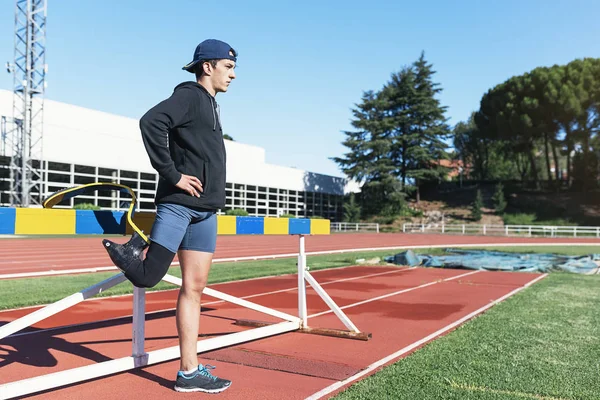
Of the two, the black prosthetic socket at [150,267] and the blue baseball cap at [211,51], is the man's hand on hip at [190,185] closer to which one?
the black prosthetic socket at [150,267]

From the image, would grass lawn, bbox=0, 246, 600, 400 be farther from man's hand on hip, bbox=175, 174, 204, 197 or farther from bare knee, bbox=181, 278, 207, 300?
man's hand on hip, bbox=175, 174, 204, 197

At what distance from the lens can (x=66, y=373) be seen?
3082 mm

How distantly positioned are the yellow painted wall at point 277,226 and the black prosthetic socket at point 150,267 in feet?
5.12

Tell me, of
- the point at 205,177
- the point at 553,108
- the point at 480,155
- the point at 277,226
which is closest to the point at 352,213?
the point at 553,108

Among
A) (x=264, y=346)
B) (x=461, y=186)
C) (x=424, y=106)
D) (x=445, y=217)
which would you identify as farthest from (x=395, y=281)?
(x=461, y=186)

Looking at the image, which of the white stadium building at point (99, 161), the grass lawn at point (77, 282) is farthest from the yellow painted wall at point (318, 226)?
the white stadium building at point (99, 161)

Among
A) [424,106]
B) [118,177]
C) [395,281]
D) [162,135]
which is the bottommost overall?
[395,281]

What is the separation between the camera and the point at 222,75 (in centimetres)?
322

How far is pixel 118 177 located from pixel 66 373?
94.0 feet

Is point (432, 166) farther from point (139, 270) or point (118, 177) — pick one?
point (139, 270)

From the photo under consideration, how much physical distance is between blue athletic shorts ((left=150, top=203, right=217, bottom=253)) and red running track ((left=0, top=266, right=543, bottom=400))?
3.23ft

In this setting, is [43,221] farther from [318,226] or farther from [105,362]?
[318,226]

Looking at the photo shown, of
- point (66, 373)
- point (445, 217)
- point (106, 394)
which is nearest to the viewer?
point (66, 373)

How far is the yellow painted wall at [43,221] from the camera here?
2.82 meters
